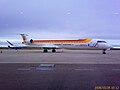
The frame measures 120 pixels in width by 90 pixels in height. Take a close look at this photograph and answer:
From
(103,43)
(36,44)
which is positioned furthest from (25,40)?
(103,43)

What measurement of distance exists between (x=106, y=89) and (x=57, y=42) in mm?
43699

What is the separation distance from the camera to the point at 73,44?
48438 mm

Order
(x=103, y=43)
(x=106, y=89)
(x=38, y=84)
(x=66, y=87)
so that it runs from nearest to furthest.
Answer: (x=106, y=89) → (x=66, y=87) → (x=38, y=84) → (x=103, y=43)

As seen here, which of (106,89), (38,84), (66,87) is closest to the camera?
(106,89)

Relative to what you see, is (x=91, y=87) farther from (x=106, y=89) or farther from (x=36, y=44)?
(x=36, y=44)

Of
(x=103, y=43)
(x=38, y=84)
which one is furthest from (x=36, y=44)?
(x=38, y=84)

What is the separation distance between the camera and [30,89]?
7.51m

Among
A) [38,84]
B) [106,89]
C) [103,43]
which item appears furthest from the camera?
[103,43]

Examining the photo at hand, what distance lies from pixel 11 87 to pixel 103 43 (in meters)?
38.1

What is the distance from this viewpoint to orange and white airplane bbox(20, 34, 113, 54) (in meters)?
44.8

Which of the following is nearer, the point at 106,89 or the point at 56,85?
the point at 106,89

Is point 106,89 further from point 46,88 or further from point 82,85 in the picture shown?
point 46,88

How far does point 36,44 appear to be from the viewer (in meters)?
53.2

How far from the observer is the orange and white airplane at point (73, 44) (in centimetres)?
4478
